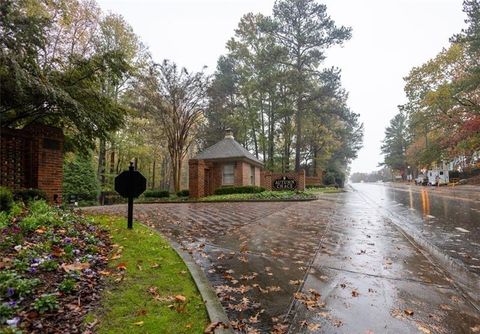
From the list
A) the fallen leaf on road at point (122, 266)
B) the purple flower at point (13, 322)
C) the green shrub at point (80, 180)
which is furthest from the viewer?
the green shrub at point (80, 180)

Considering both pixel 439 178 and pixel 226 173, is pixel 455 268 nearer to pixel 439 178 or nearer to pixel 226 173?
pixel 226 173

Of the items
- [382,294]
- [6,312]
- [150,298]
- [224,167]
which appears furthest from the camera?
[224,167]

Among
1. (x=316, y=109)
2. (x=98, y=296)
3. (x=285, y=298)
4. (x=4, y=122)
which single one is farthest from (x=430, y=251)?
(x=316, y=109)

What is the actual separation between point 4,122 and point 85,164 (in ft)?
52.5

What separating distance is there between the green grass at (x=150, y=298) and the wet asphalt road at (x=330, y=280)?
0.39m

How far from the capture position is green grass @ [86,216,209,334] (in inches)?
107

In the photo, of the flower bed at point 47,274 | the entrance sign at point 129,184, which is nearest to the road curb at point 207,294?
the flower bed at point 47,274

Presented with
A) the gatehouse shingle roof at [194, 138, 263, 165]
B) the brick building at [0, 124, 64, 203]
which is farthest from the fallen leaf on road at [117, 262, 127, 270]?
the gatehouse shingle roof at [194, 138, 263, 165]

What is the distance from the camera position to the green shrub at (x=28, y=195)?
7930 millimetres

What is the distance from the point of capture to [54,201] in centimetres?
980

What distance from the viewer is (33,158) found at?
921 centimetres

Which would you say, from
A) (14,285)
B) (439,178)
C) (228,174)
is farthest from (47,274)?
(439,178)

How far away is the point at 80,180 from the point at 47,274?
73.4ft

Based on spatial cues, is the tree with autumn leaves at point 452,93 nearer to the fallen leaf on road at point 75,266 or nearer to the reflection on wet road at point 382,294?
the reflection on wet road at point 382,294
